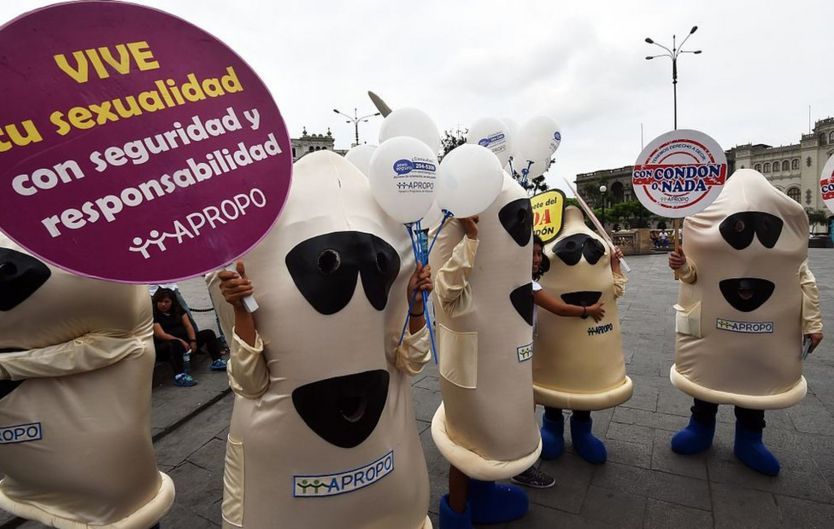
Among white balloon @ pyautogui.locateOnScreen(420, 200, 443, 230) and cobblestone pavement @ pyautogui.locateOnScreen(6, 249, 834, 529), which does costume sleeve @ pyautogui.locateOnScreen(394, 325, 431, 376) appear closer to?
white balloon @ pyautogui.locateOnScreen(420, 200, 443, 230)

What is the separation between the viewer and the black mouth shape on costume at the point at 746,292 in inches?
120

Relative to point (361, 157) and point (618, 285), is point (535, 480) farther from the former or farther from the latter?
point (361, 157)

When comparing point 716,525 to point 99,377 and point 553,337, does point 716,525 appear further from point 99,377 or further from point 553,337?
point 99,377

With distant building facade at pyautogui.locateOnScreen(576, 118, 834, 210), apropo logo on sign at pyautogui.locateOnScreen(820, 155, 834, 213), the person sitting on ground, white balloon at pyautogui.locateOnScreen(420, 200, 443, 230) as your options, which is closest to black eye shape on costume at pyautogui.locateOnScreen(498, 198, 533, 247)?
white balloon at pyautogui.locateOnScreen(420, 200, 443, 230)

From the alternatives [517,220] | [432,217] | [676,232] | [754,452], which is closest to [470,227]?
[432,217]

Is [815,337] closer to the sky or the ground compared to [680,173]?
closer to the ground

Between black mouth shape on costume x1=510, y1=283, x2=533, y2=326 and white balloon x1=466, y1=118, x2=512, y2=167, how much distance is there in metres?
0.80

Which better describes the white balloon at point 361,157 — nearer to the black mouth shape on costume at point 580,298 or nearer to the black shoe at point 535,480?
the black mouth shape on costume at point 580,298

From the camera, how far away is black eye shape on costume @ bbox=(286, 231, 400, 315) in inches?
62.2

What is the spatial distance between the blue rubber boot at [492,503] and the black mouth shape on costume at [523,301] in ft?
3.52

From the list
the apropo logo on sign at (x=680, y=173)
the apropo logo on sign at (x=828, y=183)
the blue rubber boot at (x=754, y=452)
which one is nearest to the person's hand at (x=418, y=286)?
the apropo logo on sign at (x=680, y=173)

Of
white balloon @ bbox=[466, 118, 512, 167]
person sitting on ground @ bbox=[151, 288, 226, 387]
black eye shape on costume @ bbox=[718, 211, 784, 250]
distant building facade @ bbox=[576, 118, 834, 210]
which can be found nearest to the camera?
white balloon @ bbox=[466, 118, 512, 167]

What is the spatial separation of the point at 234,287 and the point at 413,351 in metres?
0.70

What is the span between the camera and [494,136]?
2.65m
